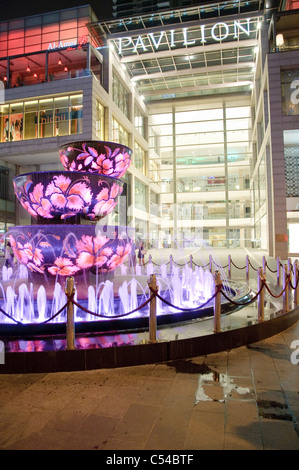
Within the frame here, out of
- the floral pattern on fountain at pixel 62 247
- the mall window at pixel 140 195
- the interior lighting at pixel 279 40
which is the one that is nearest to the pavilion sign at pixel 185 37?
the interior lighting at pixel 279 40

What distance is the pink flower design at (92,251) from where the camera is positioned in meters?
5.95

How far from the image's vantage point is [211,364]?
4562 mm

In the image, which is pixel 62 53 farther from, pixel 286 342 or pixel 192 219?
pixel 286 342

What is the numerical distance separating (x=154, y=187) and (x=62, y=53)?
2171 centimetres

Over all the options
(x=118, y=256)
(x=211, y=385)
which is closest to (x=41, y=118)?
(x=118, y=256)

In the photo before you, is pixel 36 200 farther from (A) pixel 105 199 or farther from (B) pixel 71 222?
(A) pixel 105 199

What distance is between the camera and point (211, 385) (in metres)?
3.84

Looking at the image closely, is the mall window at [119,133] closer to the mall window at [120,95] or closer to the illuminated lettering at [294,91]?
the mall window at [120,95]

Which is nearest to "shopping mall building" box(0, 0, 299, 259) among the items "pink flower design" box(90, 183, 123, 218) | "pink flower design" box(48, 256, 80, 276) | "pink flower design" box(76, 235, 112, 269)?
"pink flower design" box(90, 183, 123, 218)

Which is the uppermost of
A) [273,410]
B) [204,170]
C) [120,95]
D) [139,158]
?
[120,95]

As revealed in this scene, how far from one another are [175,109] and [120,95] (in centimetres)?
Result: 1475

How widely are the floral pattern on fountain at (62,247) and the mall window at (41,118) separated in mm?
22724

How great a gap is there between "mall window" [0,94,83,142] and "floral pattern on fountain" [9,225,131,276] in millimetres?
22724
